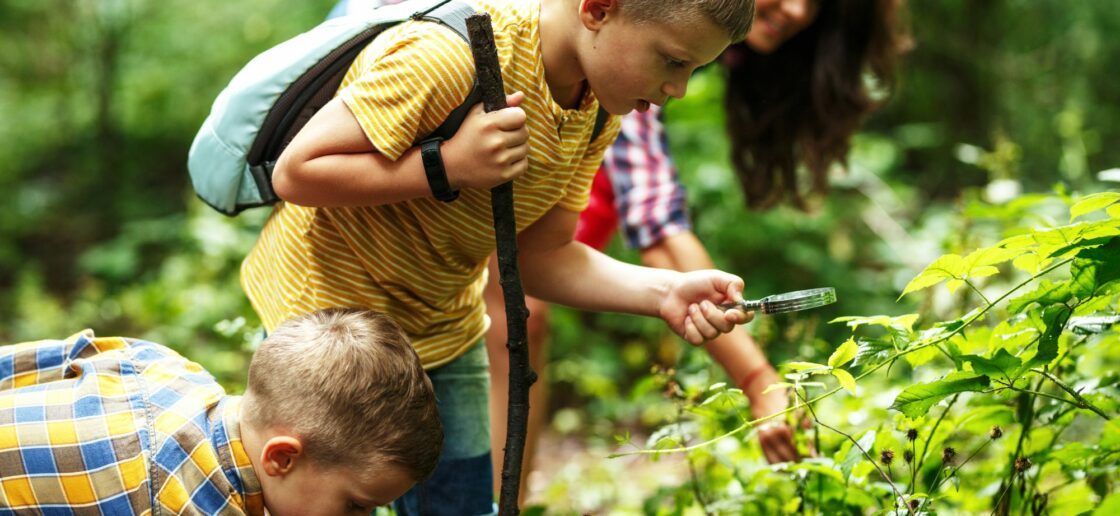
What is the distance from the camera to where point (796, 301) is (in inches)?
61.9

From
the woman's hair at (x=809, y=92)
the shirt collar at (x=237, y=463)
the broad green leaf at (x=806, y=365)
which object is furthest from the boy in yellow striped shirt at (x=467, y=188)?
the woman's hair at (x=809, y=92)

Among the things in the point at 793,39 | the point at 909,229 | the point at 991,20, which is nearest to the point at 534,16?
the point at 793,39

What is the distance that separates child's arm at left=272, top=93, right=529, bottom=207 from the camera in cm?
149

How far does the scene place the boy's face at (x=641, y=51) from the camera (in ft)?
5.05

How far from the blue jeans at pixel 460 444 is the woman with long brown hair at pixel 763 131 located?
46 cm

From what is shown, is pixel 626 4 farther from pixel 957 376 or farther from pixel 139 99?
pixel 139 99

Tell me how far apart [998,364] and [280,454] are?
42.0 inches

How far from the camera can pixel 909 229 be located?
5.22 metres

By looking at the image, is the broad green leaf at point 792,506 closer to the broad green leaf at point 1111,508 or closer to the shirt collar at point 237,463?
the broad green leaf at point 1111,508

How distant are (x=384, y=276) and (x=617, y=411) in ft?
8.11

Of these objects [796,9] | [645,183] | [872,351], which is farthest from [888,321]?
[796,9]

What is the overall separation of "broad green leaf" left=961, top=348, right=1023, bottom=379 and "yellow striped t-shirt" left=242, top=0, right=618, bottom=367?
0.71m

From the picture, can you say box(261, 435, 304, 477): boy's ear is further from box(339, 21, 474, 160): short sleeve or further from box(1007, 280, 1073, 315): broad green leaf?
box(1007, 280, 1073, 315): broad green leaf

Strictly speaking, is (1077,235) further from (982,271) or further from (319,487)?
(319,487)
